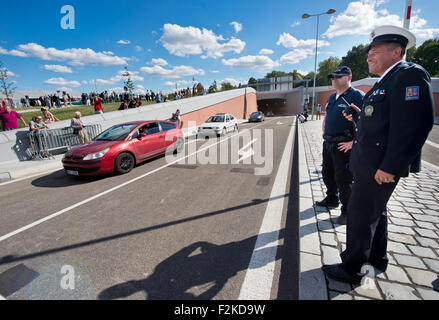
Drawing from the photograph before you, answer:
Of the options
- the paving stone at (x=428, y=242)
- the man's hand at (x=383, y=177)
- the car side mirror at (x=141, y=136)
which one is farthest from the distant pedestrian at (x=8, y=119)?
the paving stone at (x=428, y=242)

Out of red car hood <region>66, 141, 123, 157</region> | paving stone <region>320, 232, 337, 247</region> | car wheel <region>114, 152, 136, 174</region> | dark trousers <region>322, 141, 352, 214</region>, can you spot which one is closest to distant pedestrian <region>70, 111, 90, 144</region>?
red car hood <region>66, 141, 123, 157</region>

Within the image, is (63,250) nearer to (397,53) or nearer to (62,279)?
(62,279)

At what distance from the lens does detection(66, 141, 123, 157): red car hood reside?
547 centimetres

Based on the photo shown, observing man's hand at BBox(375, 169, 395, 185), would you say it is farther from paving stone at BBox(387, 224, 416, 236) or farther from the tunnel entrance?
the tunnel entrance

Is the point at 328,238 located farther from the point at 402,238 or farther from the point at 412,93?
the point at 412,93

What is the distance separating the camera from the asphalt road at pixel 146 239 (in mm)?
2072

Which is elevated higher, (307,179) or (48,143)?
(48,143)

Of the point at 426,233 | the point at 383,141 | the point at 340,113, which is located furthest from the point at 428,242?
the point at 340,113

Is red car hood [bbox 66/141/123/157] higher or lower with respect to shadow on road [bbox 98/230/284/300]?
higher

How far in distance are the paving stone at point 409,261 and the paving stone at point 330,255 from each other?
1.93 ft

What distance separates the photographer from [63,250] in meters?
2.68

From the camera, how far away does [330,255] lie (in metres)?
2.27
